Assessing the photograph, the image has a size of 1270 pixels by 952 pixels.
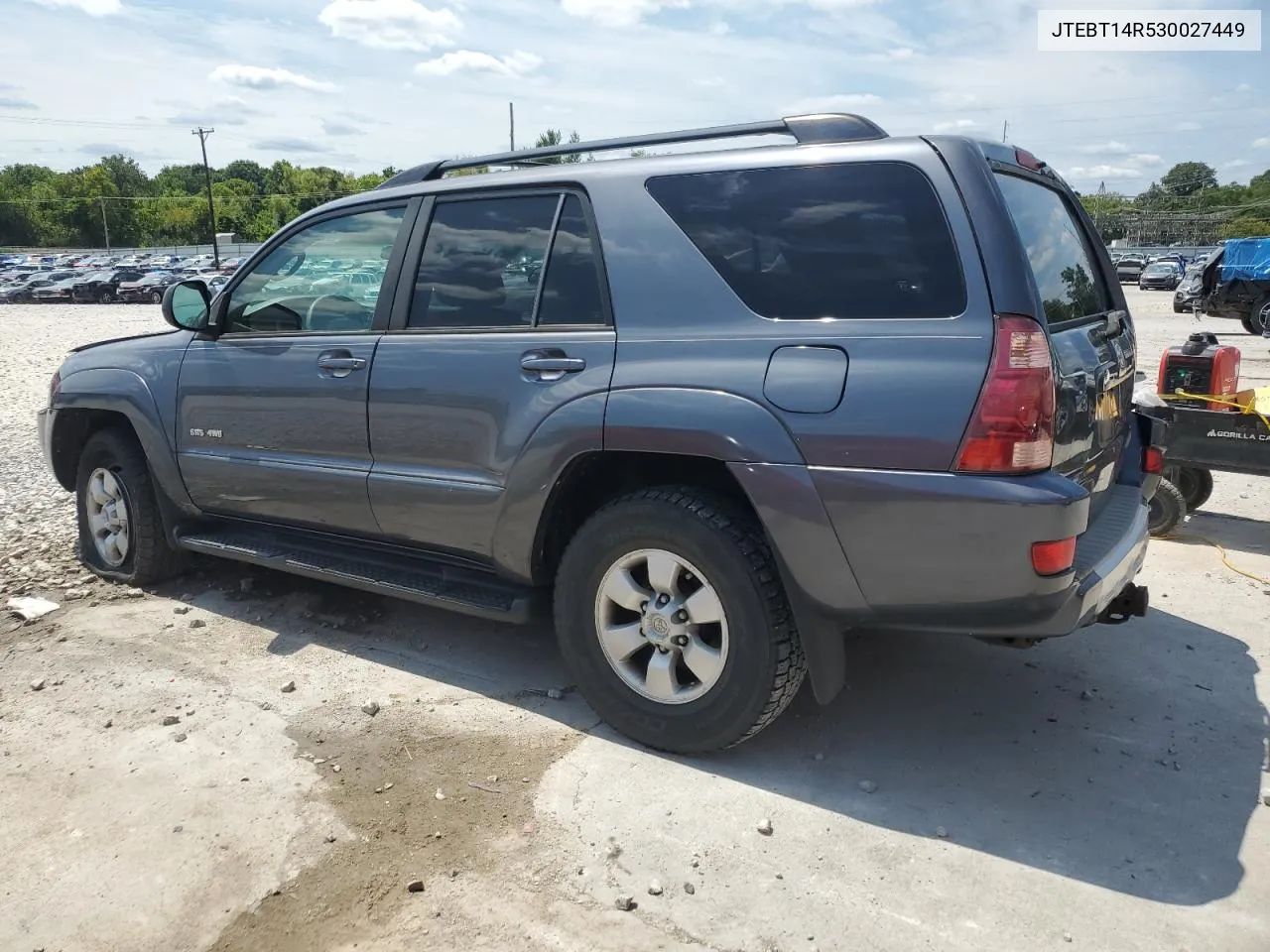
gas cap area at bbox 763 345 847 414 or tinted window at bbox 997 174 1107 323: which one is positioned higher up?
tinted window at bbox 997 174 1107 323

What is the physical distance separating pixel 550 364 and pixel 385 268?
3.44 feet

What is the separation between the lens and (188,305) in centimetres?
463

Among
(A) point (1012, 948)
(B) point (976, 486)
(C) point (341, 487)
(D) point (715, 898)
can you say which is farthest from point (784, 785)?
(C) point (341, 487)

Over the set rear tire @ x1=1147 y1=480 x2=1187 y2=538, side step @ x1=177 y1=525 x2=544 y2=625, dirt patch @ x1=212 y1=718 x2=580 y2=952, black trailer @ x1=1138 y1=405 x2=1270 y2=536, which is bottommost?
dirt patch @ x1=212 y1=718 x2=580 y2=952

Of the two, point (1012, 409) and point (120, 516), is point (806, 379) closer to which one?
point (1012, 409)

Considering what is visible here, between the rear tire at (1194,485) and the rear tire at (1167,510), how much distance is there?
1.01ft

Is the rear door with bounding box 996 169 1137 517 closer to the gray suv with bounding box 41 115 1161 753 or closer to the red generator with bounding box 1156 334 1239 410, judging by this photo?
the gray suv with bounding box 41 115 1161 753

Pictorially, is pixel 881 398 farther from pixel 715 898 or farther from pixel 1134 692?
pixel 1134 692

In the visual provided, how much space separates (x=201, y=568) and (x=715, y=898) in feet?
12.4

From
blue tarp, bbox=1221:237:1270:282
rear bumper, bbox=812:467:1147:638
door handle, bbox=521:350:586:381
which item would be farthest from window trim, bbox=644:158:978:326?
blue tarp, bbox=1221:237:1270:282

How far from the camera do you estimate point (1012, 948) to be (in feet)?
7.83

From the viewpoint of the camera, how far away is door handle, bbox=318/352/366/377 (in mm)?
Result: 3863

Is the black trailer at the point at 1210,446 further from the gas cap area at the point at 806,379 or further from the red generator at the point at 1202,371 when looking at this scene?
the gas cap area at the point at 806,379

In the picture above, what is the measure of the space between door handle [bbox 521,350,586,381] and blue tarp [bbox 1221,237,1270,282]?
783 inches
